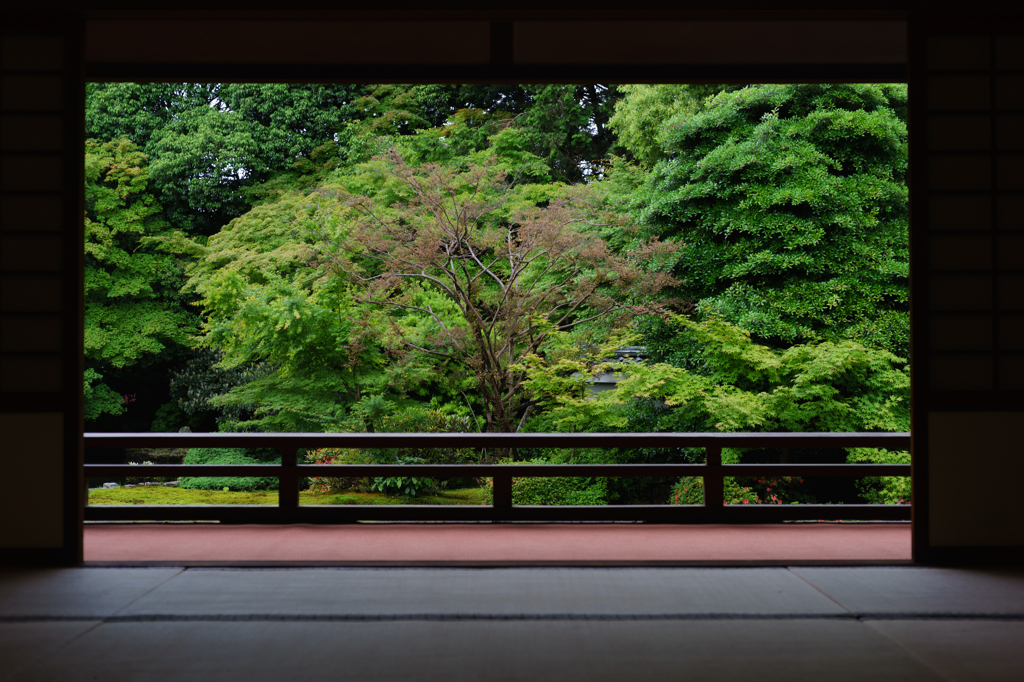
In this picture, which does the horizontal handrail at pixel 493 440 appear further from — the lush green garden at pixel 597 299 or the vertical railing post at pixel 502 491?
the lush green garden at pixel 597 299

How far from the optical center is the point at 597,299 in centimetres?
816

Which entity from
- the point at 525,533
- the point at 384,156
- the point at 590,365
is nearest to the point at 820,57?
the point at 525,533

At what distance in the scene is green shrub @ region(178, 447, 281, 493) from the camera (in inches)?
359

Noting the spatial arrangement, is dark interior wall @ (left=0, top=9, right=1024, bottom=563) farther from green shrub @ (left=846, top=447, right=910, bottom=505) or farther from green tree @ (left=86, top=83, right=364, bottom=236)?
green tree @ (left=86, top=83, right=364, bottom=236)

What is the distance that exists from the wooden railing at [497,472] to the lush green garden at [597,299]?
2.67m

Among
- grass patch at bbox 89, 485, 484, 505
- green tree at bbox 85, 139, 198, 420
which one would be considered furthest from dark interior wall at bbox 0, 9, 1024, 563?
green tree at bbox 85, 139, 198, 420

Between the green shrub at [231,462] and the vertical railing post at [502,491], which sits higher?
the vertical railing post at [502,491]

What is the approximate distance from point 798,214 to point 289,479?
601cm

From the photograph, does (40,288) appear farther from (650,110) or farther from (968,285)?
(650,110)

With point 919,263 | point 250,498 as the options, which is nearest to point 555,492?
point 250,498

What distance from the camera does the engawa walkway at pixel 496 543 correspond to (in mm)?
3498

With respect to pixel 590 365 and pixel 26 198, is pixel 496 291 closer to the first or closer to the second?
pixel 590 365

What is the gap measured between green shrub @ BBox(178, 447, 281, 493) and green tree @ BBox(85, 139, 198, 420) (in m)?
1.84

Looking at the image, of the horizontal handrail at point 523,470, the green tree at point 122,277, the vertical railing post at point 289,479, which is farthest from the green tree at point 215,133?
the vertical railing post at point 289,479
